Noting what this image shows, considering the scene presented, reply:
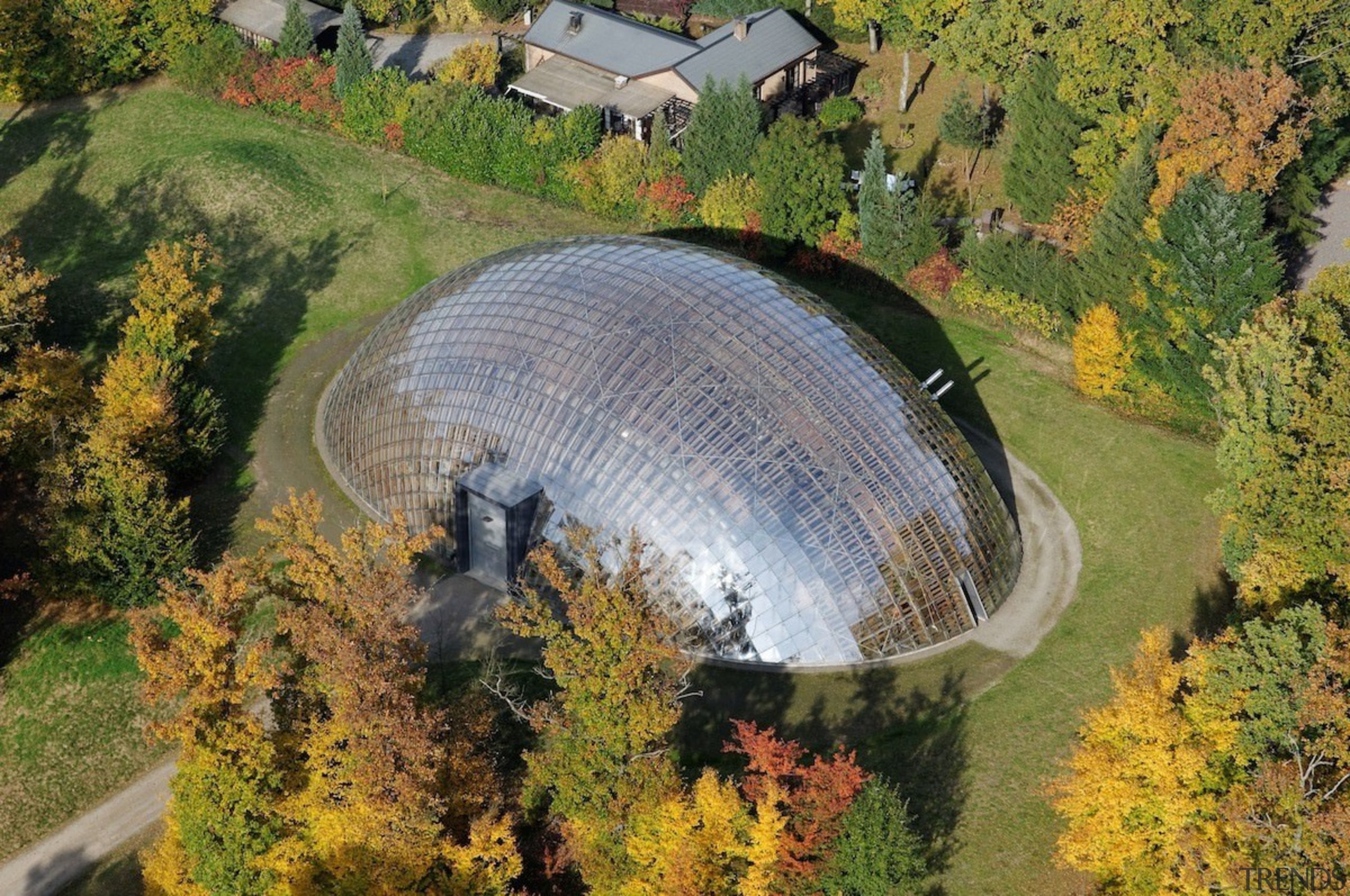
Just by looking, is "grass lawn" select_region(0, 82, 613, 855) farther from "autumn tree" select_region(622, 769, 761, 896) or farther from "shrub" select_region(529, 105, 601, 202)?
"autumn tree" select_region(622, 769, 761, 896)

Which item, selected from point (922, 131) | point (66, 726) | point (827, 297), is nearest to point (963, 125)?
point (922, 131)

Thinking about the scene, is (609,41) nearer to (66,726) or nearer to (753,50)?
(753,50)

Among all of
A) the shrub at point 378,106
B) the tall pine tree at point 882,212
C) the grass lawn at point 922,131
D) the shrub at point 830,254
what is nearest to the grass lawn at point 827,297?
the shrub at point 830,254

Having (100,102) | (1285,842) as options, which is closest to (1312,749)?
(1285,842)

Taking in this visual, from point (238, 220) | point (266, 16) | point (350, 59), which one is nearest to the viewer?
point (238, 220)

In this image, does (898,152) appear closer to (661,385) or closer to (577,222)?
(577,222)

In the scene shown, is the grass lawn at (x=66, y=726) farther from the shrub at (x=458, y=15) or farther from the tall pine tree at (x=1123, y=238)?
the shrub at (x=458, y=15)
